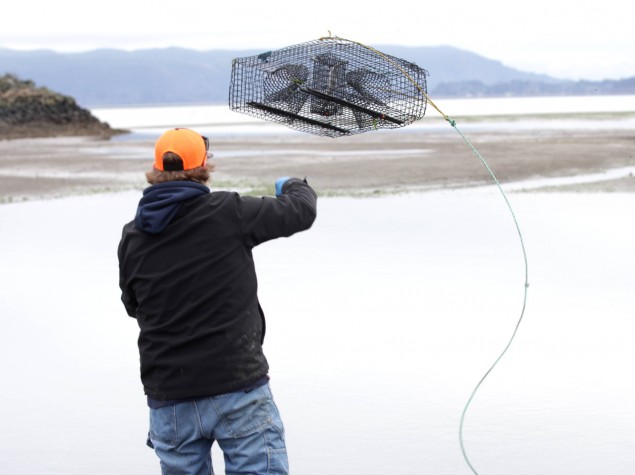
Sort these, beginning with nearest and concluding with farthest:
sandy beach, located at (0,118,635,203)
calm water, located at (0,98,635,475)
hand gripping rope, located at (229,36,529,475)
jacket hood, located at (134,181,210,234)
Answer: jacket hood, located at (134,181,210,234)
hand gripping rope, located at (229,36,529,475)
calm water, located at (0,98,635,475)
sandy beach, located at (0,118,635,203)

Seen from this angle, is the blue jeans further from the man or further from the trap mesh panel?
the trap mesh panel

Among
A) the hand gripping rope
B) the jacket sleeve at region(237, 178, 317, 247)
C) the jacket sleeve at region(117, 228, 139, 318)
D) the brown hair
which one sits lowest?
the jacket sleeve at region(117, 228, 139, 318)

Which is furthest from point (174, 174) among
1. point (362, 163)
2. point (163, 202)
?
point (362, 163)

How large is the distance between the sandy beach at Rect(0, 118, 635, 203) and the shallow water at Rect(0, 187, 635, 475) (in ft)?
17.7

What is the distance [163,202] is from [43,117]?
40.2m

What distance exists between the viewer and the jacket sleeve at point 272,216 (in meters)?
2.59

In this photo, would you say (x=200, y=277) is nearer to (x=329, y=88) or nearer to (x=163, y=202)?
(x=163, y=202)

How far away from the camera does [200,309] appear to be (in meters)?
2.60

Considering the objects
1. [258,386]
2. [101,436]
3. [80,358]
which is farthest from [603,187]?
[258,386]

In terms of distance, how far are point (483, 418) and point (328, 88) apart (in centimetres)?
160

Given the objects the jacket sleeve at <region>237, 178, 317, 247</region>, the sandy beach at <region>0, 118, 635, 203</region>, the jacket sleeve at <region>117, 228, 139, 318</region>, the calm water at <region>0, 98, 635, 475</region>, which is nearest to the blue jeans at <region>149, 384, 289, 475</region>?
the jacket sleeve at <region>117, 228, 139, 318</region>

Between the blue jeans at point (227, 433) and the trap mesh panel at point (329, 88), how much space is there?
4.51ft

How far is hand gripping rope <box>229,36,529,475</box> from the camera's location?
12.3 feet

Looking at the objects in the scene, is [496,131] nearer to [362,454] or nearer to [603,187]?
[603,187]
